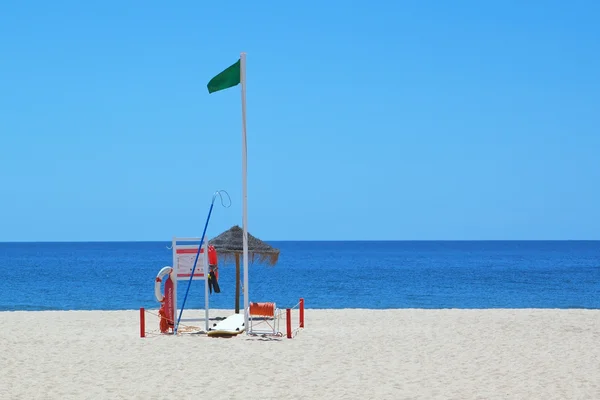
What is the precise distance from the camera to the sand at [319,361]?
935 cm

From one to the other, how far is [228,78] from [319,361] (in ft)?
18.1

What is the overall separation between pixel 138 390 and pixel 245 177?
17.9ft

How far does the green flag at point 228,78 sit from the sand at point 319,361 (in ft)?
14.8

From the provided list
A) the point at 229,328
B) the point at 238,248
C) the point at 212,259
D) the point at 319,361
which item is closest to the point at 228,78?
the point at 212,259

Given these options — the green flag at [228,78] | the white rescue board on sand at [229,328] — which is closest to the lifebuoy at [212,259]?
the white rescue board on sand at [229,328]

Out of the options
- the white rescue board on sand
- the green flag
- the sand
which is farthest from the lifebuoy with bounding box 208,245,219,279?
the green flag

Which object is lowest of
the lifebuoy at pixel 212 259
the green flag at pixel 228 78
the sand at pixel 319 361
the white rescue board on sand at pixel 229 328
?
the sand at pixel 319 361

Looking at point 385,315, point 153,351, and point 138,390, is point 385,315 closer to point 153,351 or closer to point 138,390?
point 153,351

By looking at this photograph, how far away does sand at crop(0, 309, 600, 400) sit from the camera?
30.7 ft

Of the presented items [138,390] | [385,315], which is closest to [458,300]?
[385,315]

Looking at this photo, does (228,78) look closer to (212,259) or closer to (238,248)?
(212,259)

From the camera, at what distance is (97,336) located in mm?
14797

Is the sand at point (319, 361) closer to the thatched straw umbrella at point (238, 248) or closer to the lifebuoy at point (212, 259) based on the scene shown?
the thatched straw umbrella at point (238, 248)

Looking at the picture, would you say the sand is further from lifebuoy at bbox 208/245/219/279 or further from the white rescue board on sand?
lifebuoy at bbox 208/245/219/279
